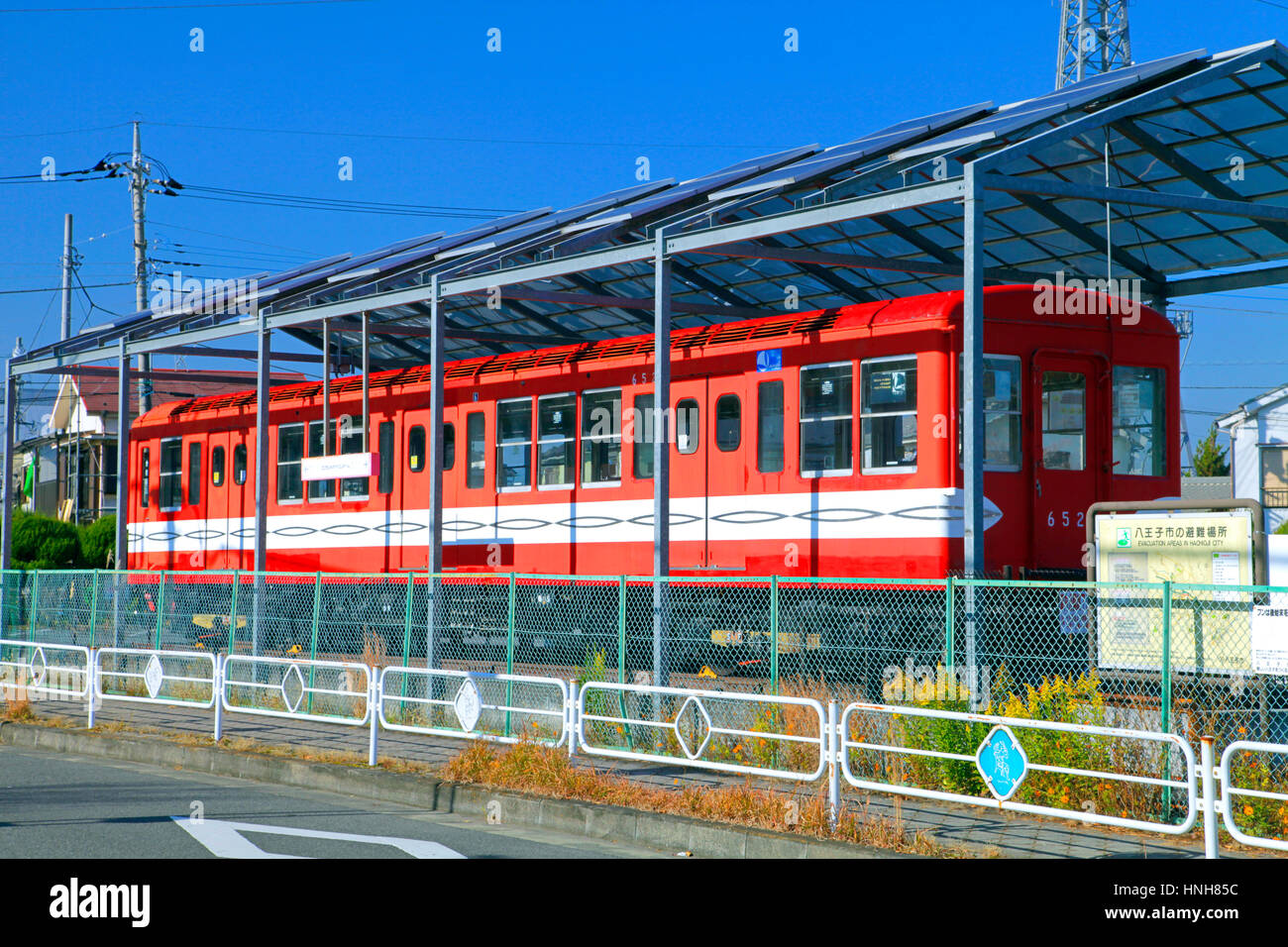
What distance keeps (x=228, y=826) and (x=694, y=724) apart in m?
3.85

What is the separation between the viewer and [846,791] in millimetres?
9562

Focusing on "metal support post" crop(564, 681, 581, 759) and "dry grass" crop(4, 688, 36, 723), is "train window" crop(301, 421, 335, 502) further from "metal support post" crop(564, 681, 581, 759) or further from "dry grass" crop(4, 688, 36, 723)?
"metal support post" crop(564, 681, 581, 759)

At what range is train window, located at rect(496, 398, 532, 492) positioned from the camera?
17.9 meters

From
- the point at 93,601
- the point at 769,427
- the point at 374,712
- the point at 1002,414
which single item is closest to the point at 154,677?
the point at 93,601

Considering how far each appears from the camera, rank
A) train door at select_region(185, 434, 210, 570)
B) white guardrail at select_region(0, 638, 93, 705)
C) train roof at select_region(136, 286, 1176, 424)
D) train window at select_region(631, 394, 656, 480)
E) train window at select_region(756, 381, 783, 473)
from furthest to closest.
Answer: train door at select_region(185, 434, 210, 570)
train window at select_region(631, 394, 656, 480)
white guardrail at select_region(0, 638, 93, 705)
train window at select_region(756, 381, 783, 473)
train roof at select_region(136, 286, 1176, 424)

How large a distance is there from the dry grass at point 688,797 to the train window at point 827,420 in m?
5.06

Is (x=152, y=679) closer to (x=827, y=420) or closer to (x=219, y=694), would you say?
(x=219, y=694)

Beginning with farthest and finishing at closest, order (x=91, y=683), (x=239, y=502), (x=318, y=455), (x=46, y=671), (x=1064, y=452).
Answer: (x=239, y=502) → (x=318, y=455) → (x=46, y=671) → (x=1064, y=452) → (x=91, y=683)

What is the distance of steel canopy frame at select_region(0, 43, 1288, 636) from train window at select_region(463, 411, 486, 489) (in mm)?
1546

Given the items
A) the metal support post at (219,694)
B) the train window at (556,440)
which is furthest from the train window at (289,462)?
the metal support post at (219,694)

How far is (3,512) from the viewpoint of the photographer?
22375mm

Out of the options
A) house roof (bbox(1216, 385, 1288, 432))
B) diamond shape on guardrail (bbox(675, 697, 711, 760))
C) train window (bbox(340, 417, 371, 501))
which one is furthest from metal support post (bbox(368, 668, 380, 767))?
house roof (bbox(1216, 385, 1288, 432))

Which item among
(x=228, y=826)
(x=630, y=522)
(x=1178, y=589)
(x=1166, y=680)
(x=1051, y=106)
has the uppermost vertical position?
(x=1051, y=106)

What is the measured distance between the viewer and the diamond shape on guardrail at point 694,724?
10.1 m
